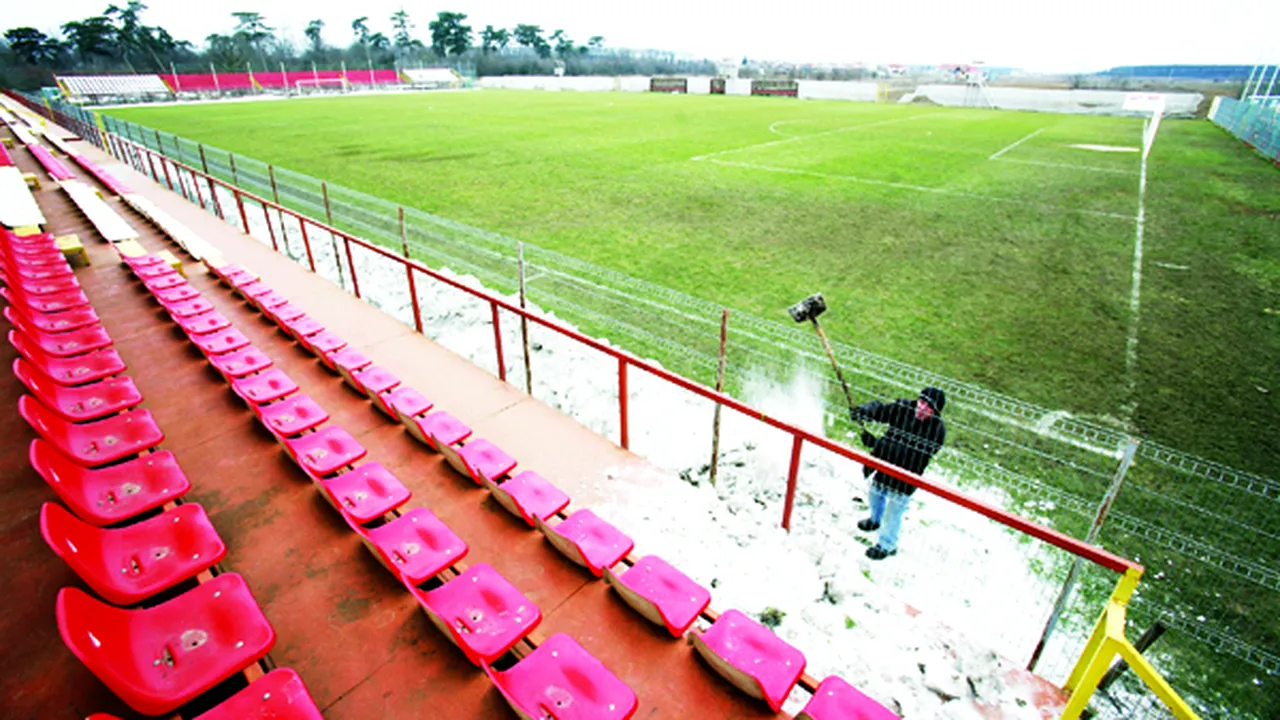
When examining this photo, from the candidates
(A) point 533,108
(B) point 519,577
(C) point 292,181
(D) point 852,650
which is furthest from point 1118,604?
(A) point 533,108

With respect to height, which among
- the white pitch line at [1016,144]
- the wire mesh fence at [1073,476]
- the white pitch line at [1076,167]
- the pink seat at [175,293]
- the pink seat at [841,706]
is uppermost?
the pink seat at [175,293]

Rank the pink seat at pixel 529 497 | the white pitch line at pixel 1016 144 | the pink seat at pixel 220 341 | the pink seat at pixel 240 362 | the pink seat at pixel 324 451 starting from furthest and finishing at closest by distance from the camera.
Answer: the white pitch line at pixel 1016 144
the pink seat at pixel 220 341
the pink seat at pixel 240 362
the pink seat at pixel 324 451
the pink seat at pixel 529 497

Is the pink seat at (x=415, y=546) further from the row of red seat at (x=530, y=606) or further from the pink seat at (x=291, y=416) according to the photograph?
the pink seat at (x=291, y=416)

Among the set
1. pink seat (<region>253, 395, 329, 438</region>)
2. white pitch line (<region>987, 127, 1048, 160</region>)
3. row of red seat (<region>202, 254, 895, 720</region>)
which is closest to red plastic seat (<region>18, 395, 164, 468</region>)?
pink seat (<region>253, 395, 329, 438</region>)

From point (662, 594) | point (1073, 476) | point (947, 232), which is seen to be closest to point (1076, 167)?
point (947, 232)

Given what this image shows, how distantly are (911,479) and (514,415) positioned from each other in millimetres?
3503

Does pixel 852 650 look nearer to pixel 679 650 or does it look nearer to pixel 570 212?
pixel 679 650

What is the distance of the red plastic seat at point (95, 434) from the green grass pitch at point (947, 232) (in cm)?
661

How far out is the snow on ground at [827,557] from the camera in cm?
336

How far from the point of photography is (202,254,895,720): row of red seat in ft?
9.14

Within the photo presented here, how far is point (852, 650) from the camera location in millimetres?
3465

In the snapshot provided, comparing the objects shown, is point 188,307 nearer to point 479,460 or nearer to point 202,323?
point 202,323

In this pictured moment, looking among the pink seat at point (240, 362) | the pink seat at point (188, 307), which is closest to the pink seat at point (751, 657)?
the pink seat at point (240, 362)

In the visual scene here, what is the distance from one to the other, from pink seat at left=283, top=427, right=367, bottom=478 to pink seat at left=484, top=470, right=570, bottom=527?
3.22 feet
